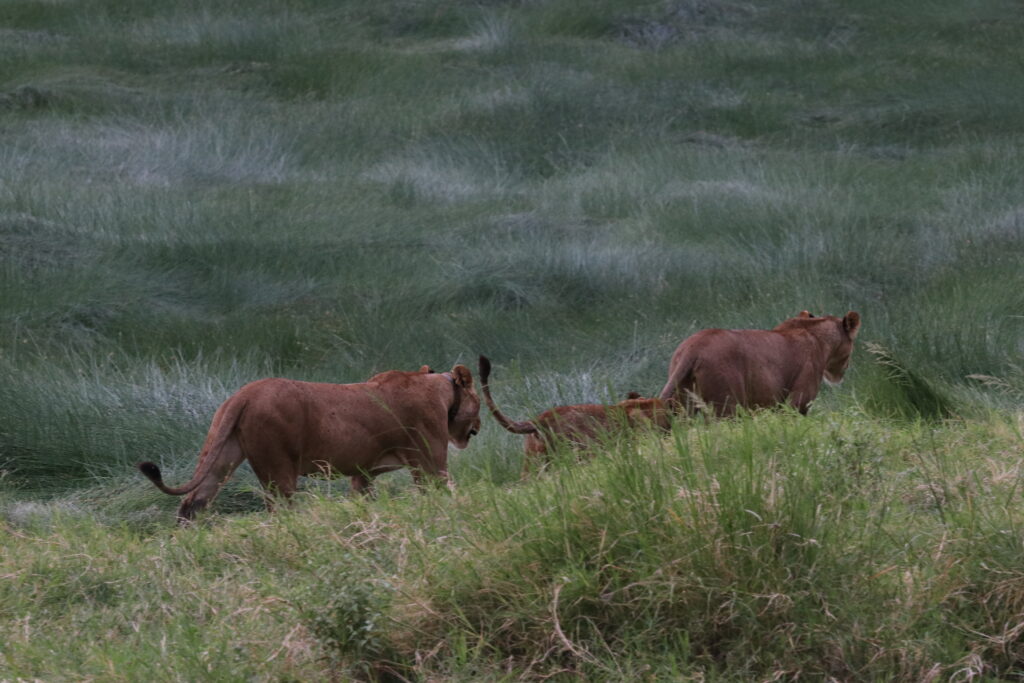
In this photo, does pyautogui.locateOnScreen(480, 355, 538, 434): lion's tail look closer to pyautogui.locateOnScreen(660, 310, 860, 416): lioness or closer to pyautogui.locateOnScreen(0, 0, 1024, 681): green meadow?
pyautogui.locateOnScreen(0, 0, 1024, 681): green meadow

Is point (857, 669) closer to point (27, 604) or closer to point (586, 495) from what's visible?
point (586, 495)

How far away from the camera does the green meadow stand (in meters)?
4.20

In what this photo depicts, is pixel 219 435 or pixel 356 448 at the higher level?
pixel 219 435

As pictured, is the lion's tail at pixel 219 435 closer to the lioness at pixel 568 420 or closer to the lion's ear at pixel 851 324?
the lioness at pixel 568 420

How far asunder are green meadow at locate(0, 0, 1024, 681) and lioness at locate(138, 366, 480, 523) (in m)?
0.19

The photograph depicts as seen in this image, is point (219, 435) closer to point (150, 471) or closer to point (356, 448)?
point (356, 448)

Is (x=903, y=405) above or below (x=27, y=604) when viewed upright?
below

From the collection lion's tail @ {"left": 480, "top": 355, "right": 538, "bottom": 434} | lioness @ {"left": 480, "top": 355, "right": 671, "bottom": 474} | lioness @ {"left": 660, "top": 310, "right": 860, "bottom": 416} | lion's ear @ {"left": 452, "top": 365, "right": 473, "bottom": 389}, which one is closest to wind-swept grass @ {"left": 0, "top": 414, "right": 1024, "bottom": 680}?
lion's tail @ {"left": 480, "top": 355, "right": 538, "bottom": 434}

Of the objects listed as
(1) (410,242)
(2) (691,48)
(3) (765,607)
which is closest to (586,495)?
(3) (765,607)

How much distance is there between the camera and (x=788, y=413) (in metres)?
6.18

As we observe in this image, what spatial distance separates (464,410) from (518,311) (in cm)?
489

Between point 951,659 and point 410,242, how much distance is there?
1023 centimetres

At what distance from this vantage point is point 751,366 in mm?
7129

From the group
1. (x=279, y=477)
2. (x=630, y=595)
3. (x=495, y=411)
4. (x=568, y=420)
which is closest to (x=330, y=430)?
(x=279, y=477)
